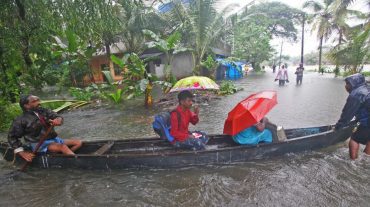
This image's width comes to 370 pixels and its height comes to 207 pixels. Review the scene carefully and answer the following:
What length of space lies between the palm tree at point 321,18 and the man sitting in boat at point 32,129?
97.4 feet

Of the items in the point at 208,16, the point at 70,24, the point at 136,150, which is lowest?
the point at 136,150

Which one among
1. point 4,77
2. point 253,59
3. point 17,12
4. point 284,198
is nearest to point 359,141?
point 284,198

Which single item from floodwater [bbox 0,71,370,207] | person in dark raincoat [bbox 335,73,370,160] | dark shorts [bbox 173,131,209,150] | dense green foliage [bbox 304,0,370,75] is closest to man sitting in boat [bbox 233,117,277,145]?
floodwater [bbox 0,71,370,207]

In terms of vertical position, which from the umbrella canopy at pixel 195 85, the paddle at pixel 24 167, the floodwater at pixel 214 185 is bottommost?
the floodwater at pixel 214 185

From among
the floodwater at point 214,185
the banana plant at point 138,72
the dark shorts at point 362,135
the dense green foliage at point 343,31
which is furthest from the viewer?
the dense green foliage at point 343,31

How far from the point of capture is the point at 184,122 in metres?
5.26

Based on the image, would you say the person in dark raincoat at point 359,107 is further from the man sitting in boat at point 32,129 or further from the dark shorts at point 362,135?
the man sitting in boat at point 32,129

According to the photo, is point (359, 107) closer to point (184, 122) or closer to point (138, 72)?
point (184, 122)

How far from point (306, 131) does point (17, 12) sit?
22.2 feet

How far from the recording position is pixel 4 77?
373 inches

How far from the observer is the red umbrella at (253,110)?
16.4 feet

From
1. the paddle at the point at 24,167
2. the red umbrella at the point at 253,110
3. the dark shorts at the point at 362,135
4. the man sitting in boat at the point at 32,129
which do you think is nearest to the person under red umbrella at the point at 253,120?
the red umbrella at the point at 253,110

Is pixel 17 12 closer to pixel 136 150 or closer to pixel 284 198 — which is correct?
pixel 136 150

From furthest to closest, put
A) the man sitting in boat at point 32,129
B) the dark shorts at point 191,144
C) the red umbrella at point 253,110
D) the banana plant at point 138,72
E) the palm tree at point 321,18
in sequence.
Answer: the palm tree at point 321,18
the banana plant at point 138,72
the dark shorts at point 191,144
the red umbrella at point 253,110
the man sitting in boat at point 32,129
